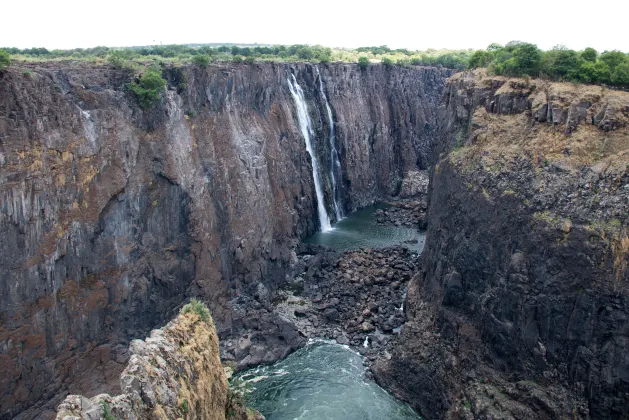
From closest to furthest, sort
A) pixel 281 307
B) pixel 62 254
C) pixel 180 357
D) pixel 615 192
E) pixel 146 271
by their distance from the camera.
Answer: pixel 180 357 → pixel 615 192 → pixel 62 254 → pixel 146 271 → pixel 281 307

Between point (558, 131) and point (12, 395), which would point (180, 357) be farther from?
point (558, 131)

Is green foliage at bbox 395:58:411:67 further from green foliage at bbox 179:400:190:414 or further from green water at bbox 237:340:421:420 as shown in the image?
green foliage at bbox 179:400:190:414

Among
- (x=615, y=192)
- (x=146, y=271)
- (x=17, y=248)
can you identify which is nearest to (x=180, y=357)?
(x=17, y=248)

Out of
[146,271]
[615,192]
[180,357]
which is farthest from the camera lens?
→ [146,271]

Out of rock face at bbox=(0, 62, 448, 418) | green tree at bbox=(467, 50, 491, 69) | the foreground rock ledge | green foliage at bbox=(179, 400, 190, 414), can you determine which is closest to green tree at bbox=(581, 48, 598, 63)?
green tree at bbox=(467, 50, 491, 69)

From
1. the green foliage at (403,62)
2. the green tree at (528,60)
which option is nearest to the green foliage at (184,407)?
the green tree at (528,60)

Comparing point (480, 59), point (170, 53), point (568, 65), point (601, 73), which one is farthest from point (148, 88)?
point (601, 73)

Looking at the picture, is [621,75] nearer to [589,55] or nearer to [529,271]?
[589,55]
